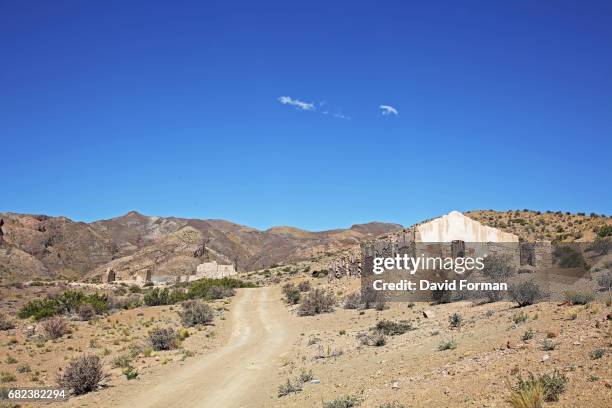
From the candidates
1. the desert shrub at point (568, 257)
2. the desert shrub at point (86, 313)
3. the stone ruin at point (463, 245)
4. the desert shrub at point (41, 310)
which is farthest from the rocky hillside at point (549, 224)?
the desert shrub at point (41, 310)

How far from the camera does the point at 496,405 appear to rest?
7121 millimetres

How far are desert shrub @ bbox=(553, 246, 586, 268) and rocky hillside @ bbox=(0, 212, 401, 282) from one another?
55.9 m

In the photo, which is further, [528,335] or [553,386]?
[528,335]

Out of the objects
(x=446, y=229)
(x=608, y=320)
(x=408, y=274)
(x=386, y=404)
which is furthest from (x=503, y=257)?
(x=386, y=404)

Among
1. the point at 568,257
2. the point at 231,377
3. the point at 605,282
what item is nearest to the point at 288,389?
the point at 231,377

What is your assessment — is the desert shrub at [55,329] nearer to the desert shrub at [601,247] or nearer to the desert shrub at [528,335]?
the desert shrub at [528,335]

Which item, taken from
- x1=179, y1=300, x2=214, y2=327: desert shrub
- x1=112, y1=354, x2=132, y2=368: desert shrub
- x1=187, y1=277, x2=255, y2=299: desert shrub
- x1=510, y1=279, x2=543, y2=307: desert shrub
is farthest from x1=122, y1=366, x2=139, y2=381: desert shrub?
x1=187, y1=277, x2=255, y2=299: desert shrub

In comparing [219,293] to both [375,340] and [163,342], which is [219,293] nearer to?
[163,342]

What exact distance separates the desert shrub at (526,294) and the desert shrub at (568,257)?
664 inches

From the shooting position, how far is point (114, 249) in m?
97.9

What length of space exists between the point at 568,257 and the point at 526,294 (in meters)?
18.9

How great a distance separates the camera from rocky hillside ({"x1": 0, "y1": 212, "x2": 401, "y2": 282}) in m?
77.4

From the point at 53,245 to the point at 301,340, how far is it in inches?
3278

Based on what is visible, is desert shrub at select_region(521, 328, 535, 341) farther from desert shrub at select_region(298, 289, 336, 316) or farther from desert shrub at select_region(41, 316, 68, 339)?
desert shrub at select_region(41, 316, 68, 339)
